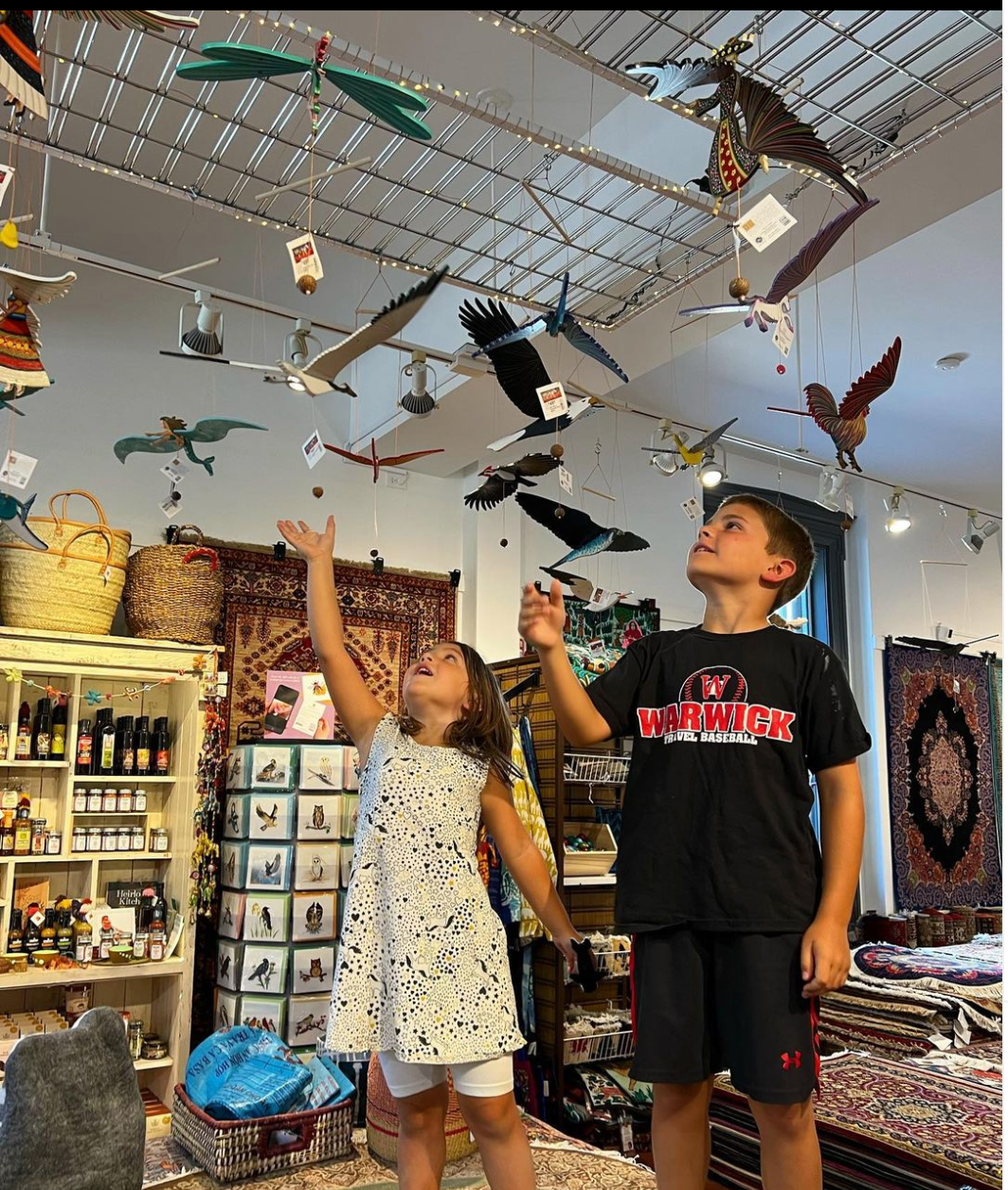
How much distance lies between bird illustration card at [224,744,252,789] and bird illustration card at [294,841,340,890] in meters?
0.36

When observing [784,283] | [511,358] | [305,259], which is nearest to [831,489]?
[784,283]

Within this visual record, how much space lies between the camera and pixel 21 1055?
7.66ft

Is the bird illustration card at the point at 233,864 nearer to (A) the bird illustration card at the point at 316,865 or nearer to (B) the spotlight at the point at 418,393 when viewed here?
(A) the bird illustration card at the point at 316,865

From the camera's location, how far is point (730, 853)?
1707mm

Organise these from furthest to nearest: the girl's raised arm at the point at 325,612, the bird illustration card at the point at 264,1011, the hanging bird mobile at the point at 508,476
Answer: the bird illustration card at the point at 264,1011
the hanging bird mobile at the point at 508,476
the girl's raised arm at the point at 325,612

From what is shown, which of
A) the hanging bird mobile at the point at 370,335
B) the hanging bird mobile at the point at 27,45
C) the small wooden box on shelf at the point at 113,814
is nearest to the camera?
the hanging bird mobile at the point at 370,335

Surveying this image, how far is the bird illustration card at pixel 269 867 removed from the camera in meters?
4.12

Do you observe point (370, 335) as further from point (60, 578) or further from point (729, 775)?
point (60, 578)

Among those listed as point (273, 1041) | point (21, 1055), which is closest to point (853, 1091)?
point (273, 1041)

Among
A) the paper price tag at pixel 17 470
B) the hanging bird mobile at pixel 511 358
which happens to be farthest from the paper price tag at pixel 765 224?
the paper price tag at pixel 17 470

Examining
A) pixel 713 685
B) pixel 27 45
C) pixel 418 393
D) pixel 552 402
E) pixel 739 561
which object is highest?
pixel 418 393

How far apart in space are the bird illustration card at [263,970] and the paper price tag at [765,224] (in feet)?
10.3

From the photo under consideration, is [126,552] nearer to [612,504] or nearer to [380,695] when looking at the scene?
→ [380,695]

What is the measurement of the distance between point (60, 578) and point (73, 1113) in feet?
6.90
